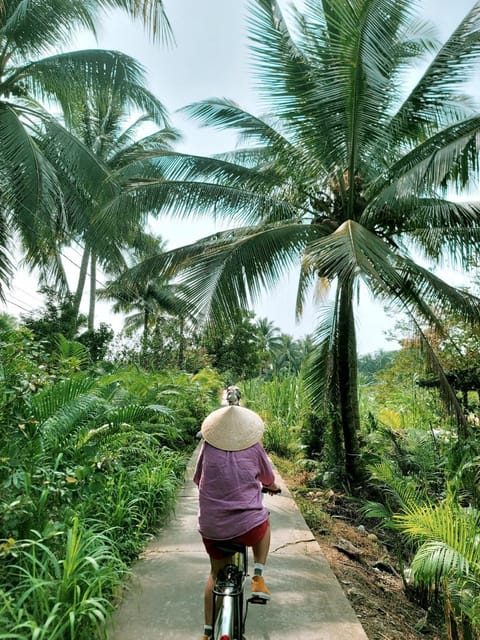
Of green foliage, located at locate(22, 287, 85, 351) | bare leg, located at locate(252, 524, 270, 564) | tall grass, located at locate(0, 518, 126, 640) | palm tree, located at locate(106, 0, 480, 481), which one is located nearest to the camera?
tall grass, located at locate(0, 518, 126, 640)

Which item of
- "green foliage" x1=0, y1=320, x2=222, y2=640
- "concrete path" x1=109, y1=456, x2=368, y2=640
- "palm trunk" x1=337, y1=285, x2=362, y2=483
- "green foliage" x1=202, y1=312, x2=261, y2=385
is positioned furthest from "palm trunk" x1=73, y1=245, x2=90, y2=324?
"concrete path" x1=109, y1=456, x2=368, y2=640

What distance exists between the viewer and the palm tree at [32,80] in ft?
28.7

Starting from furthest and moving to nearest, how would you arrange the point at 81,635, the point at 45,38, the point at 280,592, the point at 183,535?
the point at 45,38, the point at 183,535, the point at 280,592, the point at 81,635

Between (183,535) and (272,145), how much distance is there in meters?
5.79

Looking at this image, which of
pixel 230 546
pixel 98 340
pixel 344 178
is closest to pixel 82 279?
pixel 98 340

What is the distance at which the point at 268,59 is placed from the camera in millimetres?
6383

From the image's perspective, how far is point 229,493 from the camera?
2.49 m

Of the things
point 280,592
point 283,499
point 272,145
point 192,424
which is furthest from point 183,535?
point 272,145

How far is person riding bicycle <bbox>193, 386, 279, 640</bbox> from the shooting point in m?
2.43

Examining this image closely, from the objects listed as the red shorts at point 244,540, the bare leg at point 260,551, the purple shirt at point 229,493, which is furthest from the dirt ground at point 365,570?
the purple shirt at point 229,493

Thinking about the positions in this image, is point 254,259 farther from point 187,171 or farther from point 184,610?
point 184,610

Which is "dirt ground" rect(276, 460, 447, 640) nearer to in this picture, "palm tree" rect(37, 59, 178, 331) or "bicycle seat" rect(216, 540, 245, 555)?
"bicycle seat" rect(216, 540, 245, 555)

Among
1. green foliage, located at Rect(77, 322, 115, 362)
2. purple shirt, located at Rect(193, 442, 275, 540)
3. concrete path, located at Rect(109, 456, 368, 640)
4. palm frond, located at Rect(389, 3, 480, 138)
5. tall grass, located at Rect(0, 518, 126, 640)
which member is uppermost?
palm frond, located at Rect(389, 3, 480, 138)

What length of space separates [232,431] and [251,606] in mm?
1515
